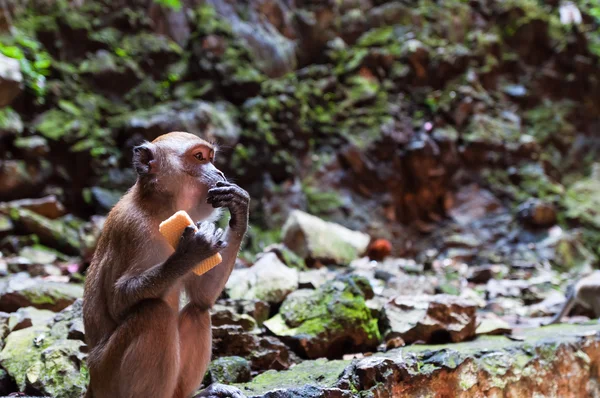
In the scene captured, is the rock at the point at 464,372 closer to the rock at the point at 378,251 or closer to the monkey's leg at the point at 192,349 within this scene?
the monkey's leg at the point at 192,349

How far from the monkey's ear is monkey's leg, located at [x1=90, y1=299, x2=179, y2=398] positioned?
63 cm

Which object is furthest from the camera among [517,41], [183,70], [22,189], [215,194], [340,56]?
[517,41]

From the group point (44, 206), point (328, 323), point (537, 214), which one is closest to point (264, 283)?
point (328, 323)

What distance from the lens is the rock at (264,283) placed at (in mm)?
3797

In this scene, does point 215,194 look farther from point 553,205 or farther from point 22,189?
point 553,205

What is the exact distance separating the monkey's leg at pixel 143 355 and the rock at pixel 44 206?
19.6ft

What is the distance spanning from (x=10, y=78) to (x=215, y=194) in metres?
5.21

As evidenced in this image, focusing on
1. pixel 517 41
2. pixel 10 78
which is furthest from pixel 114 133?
pixel 517 41

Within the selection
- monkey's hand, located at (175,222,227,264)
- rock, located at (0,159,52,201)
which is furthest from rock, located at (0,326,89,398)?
rock, located at (0,159,52,201)

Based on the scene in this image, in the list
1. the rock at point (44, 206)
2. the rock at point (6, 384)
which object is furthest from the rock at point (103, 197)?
the rock at point (6, 384)

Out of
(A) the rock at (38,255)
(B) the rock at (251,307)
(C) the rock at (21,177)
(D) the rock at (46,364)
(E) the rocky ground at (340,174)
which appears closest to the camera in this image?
(D) the rock at (46,364)

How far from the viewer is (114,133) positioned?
8.47 metres

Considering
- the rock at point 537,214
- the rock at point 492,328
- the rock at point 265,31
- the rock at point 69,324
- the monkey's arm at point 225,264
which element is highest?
the rock at point 265,31

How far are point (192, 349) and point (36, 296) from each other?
7.19 ft
